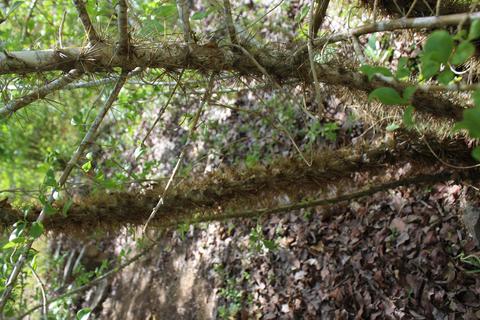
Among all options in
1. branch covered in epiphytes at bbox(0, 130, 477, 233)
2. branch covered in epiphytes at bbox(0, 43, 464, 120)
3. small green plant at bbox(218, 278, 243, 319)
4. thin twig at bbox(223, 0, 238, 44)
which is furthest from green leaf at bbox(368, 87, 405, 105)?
small green plant at bbox(218, 278, 243, 319)

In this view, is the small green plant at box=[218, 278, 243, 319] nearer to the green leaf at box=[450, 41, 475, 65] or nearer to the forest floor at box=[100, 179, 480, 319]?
the forest floor at box=[100, 179, 480, 319]

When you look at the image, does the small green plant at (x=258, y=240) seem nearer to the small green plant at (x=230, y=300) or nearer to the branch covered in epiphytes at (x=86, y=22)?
the small green plant at (x=230, y=300)

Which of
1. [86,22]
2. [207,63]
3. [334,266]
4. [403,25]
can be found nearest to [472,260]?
[334,266]

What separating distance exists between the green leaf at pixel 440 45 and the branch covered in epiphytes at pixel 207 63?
1.16m

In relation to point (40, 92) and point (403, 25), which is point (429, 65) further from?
point (40, 92)

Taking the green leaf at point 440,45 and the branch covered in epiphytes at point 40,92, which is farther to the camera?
the branch covered in epiphytes at point 40,92

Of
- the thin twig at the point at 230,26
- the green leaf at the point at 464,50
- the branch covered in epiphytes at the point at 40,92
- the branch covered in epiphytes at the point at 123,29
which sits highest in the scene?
the thin twig at the point at 230,26

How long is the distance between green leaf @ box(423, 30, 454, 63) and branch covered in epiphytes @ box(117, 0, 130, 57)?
1253mm

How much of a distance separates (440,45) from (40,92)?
1646 mm

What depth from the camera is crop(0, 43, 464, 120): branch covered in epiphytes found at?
1.76 m

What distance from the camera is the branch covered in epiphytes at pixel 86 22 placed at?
1719 millimetres

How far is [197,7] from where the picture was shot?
7.72 m

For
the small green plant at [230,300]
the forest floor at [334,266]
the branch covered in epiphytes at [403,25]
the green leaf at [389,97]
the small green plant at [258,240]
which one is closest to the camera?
the green leaf at [389,97]

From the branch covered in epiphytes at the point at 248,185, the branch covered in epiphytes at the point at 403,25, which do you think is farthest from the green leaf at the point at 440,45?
the branch covered in epiphytes at the point at 248,185
